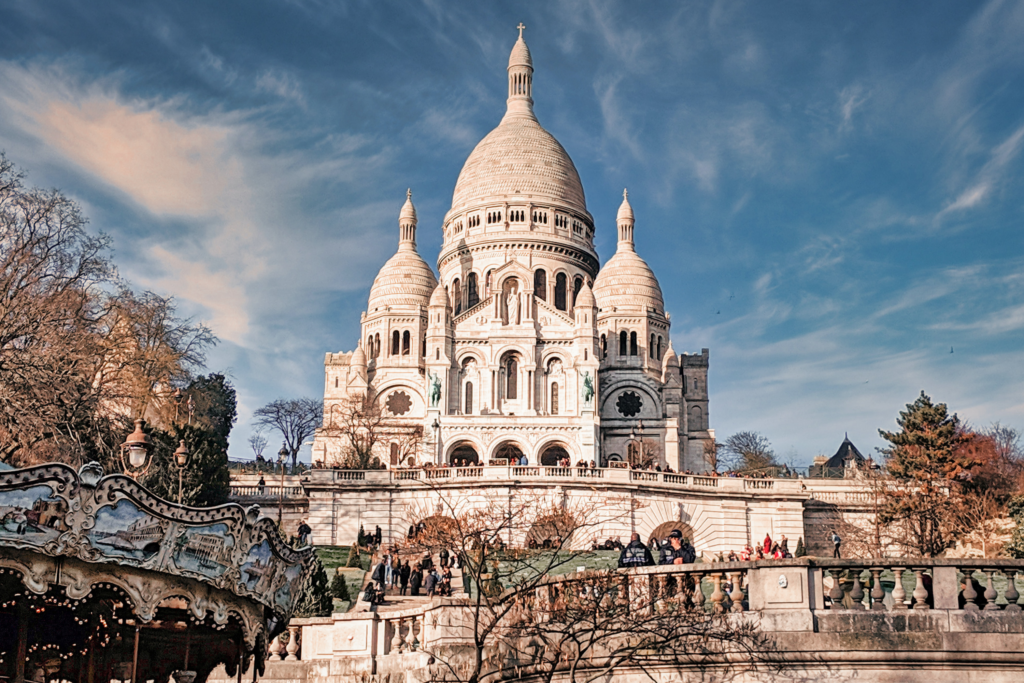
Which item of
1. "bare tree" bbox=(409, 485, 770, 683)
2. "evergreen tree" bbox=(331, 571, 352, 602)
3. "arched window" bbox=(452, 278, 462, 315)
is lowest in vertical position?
"bare tree" bbox=(409, 485, 770, 683)

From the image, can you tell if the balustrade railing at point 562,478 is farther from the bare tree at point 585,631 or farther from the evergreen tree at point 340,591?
the bare tree at point 585,631

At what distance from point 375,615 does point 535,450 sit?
4282 cm

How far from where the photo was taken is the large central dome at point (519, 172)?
82438mm

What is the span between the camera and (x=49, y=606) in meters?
14.1

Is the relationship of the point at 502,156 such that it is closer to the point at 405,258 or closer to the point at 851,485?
the point at 405,258

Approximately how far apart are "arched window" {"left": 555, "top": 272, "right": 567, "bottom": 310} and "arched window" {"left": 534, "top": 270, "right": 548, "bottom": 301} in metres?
0.82

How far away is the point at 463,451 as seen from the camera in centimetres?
6300

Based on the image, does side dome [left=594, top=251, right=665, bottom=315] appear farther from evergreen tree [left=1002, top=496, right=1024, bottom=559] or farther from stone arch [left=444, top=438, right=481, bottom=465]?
evergreen tree [left=1002, top=496, right=1024, bottom=559]

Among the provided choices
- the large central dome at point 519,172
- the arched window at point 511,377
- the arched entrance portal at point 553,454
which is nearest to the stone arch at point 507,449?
the arched entrance portal at point 553,454

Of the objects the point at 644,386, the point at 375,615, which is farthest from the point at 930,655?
the point at 644,386

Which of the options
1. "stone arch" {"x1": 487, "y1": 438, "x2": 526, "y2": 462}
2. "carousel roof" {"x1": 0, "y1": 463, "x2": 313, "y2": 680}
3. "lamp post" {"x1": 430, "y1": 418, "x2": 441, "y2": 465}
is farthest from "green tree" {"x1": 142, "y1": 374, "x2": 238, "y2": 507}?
"carousel roof" {"x1": 0, "y1": 463, "x2": 313, "y2": 680}

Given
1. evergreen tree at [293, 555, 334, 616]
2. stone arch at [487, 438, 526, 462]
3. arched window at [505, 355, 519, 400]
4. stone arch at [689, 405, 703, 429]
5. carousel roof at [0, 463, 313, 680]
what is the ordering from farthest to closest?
stone arch at [689, 405, 703, 429] < arched window at [505, 355, 519, 400] < stone arch at [487, 438, 526, 462] < evergreen tree at [293, 555, 334, 616] < carousel roof at [0, 463, 313, 680]

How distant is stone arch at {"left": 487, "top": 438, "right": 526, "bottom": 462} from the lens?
202 feet

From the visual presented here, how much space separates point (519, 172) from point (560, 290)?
9270 millimetres
